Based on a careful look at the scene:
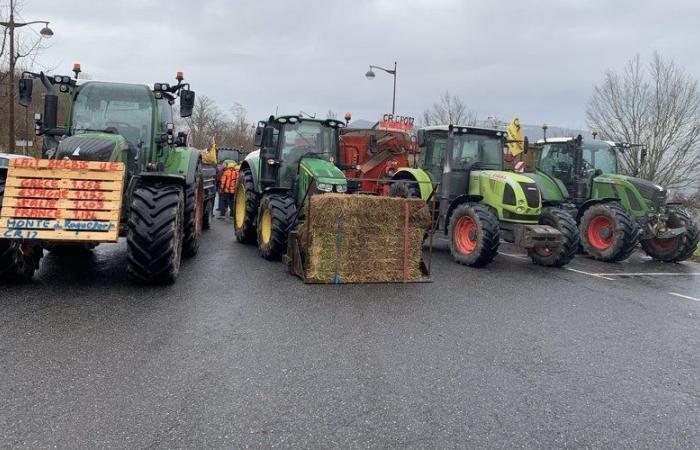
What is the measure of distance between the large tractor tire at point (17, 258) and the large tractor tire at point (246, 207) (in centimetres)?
414

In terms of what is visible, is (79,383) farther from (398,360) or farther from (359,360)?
(398,360)

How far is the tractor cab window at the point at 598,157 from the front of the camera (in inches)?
439

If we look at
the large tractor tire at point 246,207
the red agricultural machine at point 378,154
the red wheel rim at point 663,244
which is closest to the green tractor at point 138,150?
the large tractor tire at point 246,207

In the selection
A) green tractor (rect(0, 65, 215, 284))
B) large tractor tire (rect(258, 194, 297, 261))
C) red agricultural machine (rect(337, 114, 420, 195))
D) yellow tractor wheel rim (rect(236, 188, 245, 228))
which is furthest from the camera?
red agricultural machine (rect(337, 114, 420, 195))

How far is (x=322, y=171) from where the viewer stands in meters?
8.55

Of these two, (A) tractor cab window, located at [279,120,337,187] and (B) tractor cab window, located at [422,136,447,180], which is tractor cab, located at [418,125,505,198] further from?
(A) tractor cab window, located at [279,120,337,187]

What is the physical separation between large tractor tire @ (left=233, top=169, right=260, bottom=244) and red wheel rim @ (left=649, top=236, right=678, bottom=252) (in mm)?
8740

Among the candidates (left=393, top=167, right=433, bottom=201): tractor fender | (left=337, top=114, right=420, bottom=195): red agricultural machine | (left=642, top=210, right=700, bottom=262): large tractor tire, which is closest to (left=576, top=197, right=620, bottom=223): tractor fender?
(left=642, top=210, right=700, bottom=262): large tractor tire

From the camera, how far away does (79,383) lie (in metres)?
3.39

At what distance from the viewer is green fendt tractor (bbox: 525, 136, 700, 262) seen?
10414 mm

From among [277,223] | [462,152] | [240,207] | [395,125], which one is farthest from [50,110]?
[395,125]

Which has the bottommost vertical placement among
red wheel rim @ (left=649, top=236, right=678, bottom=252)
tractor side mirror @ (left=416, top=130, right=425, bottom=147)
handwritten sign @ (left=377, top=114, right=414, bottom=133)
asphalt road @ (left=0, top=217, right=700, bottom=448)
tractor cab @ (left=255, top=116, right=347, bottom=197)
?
asphalt road @ (left=0, top=217, right=700, bottom=448)

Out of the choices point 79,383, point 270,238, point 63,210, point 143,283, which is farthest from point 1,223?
point 270,238

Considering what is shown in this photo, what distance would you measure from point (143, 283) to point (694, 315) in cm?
672
